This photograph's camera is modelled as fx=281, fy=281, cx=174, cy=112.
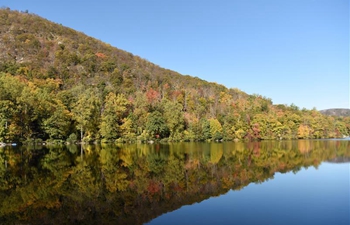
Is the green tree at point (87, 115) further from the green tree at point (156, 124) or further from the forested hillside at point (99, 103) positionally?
the green tree at point (156, 124)

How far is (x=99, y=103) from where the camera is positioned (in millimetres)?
56281

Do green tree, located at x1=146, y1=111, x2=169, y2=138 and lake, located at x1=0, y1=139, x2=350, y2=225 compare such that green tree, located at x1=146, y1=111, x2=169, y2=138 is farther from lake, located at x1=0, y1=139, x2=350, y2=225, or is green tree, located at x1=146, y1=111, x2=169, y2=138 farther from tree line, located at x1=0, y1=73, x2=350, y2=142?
lake, located at x1=0, y1=139, x2=350, y2=225

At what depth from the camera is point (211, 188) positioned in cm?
1306

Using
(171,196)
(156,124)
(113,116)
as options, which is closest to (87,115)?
(113,116)

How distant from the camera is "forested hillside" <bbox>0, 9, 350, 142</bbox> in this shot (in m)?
48.0

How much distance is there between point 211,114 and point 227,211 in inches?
2616

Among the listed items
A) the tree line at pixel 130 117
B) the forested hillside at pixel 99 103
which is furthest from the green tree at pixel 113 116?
the forested hillside at pixel 99 103

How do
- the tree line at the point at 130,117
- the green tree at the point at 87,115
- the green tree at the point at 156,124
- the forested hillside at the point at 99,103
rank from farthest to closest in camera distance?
the green tree at the point at 156,124
the green tree at the point at 87,115
the forested hillside at the point at 99,103
the tree line at the point at 130,117

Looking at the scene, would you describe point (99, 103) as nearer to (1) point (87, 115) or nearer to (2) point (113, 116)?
(2) point (113, 116)

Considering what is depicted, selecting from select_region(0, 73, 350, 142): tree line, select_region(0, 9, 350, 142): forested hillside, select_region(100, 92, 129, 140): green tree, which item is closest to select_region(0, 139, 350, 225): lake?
select_region(0, 73, 350, 142): tree line

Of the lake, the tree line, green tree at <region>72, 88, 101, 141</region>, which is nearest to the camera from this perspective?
the lake

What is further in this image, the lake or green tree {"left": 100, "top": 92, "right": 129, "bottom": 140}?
green tree {"left": 100, "top": 92, "right": 129, "bottom": 140}

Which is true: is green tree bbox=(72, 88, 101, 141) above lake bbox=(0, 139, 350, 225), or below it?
above

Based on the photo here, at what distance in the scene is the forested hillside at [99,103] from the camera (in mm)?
48000
